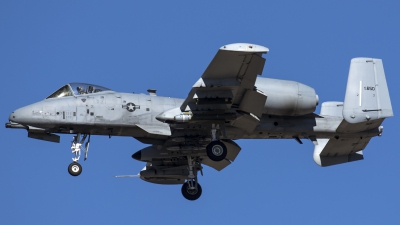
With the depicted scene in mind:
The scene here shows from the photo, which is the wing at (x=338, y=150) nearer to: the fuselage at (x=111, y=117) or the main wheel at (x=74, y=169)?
the fuselage at (x=111, y=117)

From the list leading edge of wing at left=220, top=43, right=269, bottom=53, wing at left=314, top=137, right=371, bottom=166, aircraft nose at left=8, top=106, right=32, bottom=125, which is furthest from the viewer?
wing at left=314, top=137, right=371, bottom=166

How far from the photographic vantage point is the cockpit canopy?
116 feet

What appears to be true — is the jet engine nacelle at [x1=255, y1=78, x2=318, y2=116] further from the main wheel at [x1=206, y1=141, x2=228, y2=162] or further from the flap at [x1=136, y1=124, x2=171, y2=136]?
the flap at [x1=136, y1=124, x2=171, y2=136]

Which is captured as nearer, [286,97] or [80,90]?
[286,97]

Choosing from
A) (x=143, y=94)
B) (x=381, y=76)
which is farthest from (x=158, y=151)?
(x=381, y=76)

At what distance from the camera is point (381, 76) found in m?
35.6

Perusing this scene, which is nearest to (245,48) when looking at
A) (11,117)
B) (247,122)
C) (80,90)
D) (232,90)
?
(232,90)

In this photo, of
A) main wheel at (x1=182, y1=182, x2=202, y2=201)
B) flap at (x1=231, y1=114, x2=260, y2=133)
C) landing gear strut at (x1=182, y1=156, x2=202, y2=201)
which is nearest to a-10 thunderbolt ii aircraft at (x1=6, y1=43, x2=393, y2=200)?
flap at (x1=231, y1=114, x2=260, y2=133)

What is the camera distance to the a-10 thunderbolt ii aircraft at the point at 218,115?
34.0 metres

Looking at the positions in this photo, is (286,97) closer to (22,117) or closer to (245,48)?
(245,48)

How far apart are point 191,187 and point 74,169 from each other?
5.04 metres

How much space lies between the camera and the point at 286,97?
34.5 metres

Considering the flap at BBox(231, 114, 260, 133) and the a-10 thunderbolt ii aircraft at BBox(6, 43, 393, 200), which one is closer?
the a-10 thunderbolt ii aircraft at BBox(6, 43, 393, 200)

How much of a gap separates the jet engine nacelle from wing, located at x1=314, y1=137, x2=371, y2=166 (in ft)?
8.88
